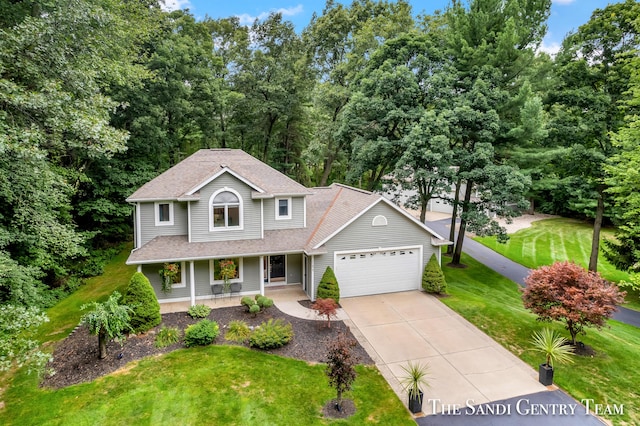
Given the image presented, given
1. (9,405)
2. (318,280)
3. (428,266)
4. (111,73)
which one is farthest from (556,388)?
(111,73)

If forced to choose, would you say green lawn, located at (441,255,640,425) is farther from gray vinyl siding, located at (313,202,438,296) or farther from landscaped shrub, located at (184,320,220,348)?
landscaped shrub, located at (184,320,220,348)

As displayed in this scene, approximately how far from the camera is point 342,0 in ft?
105

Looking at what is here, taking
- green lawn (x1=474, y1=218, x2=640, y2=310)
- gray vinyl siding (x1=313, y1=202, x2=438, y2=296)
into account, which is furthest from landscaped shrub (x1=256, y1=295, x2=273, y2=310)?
green lawn (x1=474, y1=218, x2=640, y2=310)

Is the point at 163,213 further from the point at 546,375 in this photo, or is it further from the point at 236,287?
the point at 546,375

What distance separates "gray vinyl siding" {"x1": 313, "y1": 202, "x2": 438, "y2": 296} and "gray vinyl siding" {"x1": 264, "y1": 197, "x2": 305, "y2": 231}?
2.59 meters

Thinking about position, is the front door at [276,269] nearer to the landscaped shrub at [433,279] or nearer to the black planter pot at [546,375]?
the landscaped shrub at [433,279]

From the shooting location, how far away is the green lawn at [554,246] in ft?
80.5

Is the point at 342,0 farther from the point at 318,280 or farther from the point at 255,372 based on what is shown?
the point at 255,372

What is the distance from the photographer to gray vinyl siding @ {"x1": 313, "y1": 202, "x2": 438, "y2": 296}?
15953 millimetres

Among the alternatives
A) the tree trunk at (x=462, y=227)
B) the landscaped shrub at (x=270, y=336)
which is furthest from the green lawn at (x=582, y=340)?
the landscaped shrub at (x=270, y=336)

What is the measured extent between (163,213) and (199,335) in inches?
252

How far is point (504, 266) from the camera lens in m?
24.5

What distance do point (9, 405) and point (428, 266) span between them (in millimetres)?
15259

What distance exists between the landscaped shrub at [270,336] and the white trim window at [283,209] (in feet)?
20.0
